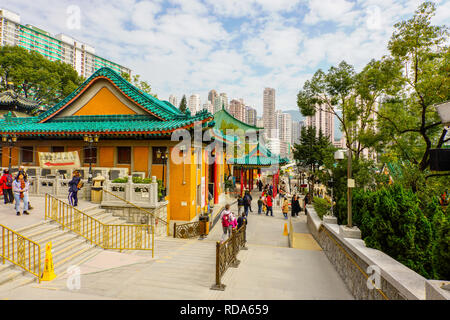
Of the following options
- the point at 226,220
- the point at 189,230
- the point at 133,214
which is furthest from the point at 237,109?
the point at 226,220

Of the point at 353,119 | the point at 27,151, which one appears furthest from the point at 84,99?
the point at 353,119

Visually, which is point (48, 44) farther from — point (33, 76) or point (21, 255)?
point (21, 255)

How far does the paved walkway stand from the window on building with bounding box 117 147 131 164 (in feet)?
24.1

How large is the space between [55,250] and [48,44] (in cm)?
14754

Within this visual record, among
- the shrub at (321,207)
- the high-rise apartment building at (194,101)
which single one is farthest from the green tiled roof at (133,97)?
the high-rise apartment building at (194,101)

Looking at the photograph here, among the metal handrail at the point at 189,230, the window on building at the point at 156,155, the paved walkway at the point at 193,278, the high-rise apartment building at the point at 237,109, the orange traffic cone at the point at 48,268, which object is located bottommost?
the metal handrail at the point at 189,230

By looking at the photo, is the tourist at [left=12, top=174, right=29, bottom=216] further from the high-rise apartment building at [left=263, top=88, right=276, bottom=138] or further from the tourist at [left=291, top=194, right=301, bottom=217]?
the high-rise apartment building at [left=263, top=88, right=276, bottom=138]

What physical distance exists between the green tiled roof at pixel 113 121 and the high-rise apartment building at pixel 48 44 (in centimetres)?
9428

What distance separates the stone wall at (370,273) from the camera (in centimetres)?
427

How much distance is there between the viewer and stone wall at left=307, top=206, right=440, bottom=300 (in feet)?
14.0

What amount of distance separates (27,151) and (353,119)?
24761 mm

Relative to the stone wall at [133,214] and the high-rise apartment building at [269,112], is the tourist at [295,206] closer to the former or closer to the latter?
the stone wall at [133,214]

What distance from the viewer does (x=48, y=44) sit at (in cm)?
11575
